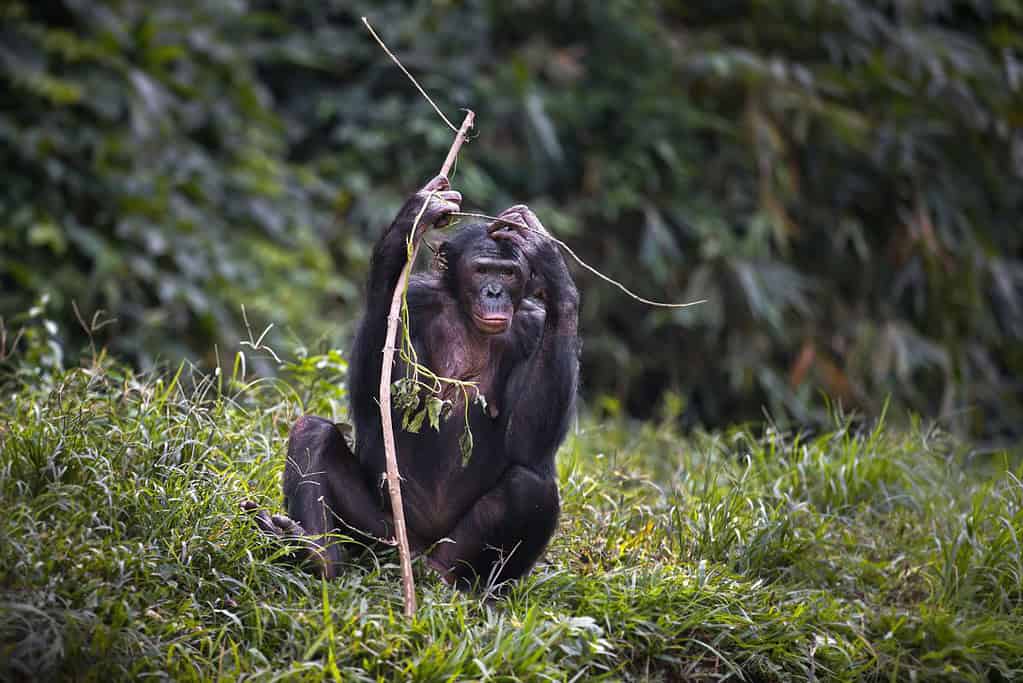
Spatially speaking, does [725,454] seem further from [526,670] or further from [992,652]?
[526,670]

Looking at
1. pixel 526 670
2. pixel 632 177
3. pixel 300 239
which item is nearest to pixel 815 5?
pixel 632 177

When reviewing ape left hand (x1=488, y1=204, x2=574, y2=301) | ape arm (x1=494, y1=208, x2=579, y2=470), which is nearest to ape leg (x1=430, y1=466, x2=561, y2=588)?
ape arm (x1=494, y1=208, x2=579, y2=470)

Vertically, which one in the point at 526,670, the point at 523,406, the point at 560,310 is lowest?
the point at 526,670

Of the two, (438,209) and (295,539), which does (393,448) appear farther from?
(438,209)

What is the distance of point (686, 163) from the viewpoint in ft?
30.3

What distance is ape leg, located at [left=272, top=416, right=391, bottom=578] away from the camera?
3.83 meters

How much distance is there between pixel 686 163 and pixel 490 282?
18.1 ft

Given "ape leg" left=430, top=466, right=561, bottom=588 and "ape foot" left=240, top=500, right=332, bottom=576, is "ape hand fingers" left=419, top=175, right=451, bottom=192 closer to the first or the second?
"ape leg" left=430, top=466, right=561, bottom=588

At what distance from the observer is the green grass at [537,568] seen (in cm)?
337

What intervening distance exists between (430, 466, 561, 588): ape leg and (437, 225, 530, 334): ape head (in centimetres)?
55

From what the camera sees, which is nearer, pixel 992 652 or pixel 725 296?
pixel 992 652

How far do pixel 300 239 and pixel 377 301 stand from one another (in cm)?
474

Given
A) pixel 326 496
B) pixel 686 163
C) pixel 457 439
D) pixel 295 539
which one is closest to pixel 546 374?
pixel 457 439

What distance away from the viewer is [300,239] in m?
8.60
